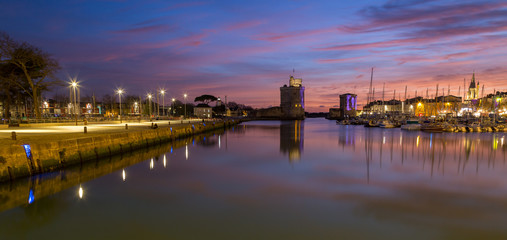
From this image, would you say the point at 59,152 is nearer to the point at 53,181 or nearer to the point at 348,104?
the point at 53,181

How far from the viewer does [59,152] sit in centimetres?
1231

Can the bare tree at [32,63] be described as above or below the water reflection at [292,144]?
above

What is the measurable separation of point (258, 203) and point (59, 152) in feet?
29.2

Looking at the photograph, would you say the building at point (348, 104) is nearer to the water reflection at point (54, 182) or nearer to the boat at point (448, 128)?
the boat at point (448, 128)

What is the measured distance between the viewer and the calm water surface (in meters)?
6.84

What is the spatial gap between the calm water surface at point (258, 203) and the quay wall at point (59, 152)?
630 millimetres

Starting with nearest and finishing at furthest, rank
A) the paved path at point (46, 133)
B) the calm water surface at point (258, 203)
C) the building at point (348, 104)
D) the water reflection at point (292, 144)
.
→ 1. the calm water surface at point (258, 203)
2. the paved path at point (46, 133)
3. the water reflection at point (292, 144)
4. the building at point (348, 104)

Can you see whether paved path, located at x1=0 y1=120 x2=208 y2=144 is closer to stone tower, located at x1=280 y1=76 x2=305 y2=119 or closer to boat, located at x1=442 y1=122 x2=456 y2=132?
boat, located at x1=442 y1=122 x2=456 y2=132

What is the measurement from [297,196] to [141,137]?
46.6 feet

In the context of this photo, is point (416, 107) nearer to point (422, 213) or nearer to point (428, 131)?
point (428, 131)

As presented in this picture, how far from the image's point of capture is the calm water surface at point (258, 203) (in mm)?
6836

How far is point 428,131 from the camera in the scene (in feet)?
134

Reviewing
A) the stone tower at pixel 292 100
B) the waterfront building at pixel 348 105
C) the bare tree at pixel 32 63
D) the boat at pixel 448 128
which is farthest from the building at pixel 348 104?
the bare tree at pixel 32 63

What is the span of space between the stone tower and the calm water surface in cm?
8975
